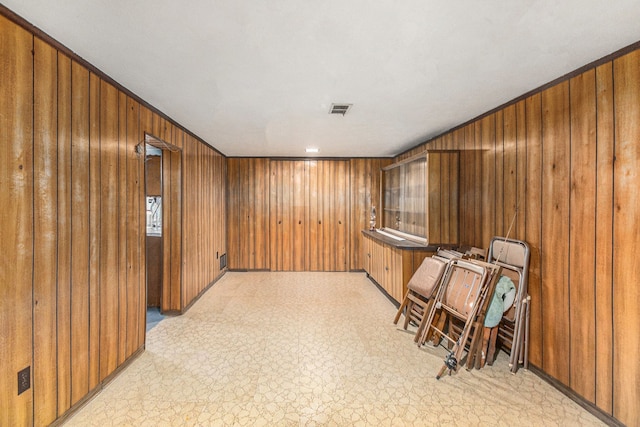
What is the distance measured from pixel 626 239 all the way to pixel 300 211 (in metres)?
4.79

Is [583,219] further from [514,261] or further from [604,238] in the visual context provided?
[514,261]

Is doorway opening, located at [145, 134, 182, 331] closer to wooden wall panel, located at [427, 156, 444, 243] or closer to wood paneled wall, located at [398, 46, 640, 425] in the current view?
wooden wall panel, located at [427, 156, 444, 243]

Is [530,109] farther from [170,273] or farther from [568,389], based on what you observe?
[170,273]

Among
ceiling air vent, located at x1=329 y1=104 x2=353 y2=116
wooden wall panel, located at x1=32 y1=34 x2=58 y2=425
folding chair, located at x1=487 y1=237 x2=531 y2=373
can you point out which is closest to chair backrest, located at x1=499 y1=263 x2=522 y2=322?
folding chair, located at x1=487 y1=237 x2=531 y2=373

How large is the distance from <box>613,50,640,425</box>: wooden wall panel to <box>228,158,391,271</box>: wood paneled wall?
164 inches

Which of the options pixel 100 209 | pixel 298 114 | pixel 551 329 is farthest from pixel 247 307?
pixel 551 329

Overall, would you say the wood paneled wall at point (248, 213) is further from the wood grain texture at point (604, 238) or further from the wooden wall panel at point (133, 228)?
the wood grain texture at point (604, 238)

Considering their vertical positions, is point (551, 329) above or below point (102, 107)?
below

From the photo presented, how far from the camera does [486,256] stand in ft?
9.70

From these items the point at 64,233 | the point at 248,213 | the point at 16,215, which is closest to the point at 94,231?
the point at 64,233

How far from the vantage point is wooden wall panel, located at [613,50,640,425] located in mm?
1727

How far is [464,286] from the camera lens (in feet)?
8.71

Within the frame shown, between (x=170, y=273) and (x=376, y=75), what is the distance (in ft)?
11.2

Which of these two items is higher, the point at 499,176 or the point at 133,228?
the point at 499,176
